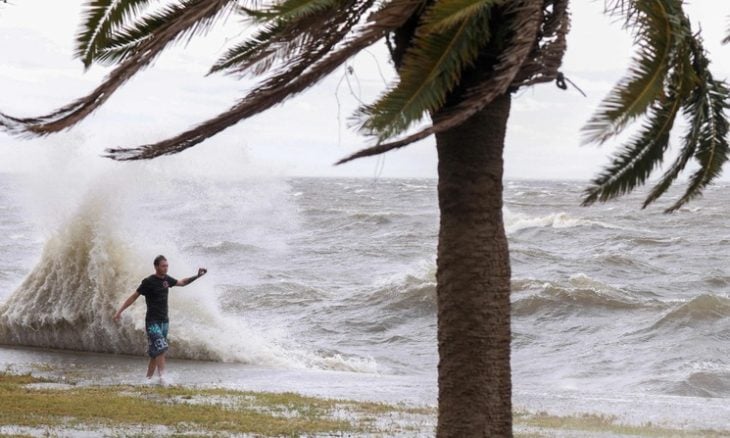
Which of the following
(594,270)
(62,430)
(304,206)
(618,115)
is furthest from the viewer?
(304,206)

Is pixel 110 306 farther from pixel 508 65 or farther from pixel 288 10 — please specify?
pixel 508 65

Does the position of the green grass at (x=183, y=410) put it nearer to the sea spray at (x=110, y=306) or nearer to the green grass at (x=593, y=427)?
the green grass at (x=593, y=427)

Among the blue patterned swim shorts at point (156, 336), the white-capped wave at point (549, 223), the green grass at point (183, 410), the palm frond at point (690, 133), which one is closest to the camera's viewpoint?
the palm frond at point (690, 133)

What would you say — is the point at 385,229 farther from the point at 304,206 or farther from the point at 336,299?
the point at 336,299

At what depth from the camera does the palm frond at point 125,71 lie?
6.47m

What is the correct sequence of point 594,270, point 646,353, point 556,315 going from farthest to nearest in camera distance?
point 594,270 < point 556,315 < point 646,353

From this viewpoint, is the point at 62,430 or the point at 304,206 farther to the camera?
the point at 304,206

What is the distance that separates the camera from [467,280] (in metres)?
6.82

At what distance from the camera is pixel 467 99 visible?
6320mm

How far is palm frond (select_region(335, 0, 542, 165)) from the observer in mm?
5911

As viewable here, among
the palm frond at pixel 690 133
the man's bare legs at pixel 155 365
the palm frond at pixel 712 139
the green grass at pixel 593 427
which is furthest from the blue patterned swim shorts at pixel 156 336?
the palm frond at pixel 712 139

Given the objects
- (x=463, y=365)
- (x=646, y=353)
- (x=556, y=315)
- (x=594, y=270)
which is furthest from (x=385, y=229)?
(x=463, y=365)

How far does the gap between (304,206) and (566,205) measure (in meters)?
14.5

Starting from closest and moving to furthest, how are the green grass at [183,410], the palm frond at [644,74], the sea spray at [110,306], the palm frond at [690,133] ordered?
the palm frond at [644,74], the palm frond at [690,133], the green grass at [183,410], the sea spray at [110,306]
